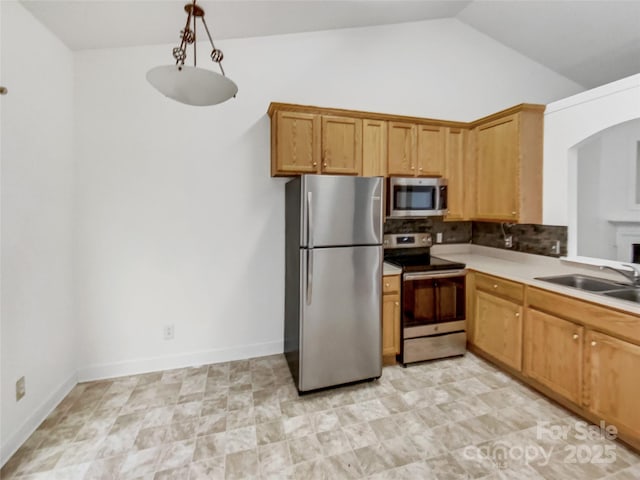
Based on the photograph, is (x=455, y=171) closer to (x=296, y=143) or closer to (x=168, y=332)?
(x=296, y=143)

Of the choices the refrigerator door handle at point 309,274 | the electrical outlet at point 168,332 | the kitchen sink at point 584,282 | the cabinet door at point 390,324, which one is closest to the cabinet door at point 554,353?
the kitchen sink at point 584,282

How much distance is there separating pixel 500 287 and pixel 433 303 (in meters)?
0.58

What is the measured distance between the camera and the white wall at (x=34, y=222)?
5.75 feet

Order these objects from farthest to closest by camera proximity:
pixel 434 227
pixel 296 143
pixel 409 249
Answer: pixel 434 227 → pixel 409 249 → pixel 296 143

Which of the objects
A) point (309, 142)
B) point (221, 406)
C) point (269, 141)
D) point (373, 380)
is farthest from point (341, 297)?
point (269, 141)

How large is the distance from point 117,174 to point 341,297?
2.17 m

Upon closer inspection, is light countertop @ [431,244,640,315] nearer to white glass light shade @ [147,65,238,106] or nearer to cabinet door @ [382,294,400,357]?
cabinet door @ [382,294,400,357]

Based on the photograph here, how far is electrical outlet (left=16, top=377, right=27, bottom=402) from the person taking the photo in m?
1.83

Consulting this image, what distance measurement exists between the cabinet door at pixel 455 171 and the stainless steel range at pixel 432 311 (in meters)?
0.66

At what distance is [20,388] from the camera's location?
1.85 meters

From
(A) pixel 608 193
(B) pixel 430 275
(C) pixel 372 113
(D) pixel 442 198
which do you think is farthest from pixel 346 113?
(A) pixel 608 193

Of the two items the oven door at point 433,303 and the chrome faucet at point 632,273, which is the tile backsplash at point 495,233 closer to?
the chrome faucet at point 632,273

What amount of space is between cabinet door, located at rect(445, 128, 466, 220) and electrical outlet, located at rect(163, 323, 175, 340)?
2.97 metres

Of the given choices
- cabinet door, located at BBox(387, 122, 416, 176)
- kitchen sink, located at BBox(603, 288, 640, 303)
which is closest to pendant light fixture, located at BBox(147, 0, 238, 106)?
cabinet door, located at BBox(387, 122, 416, 176)
